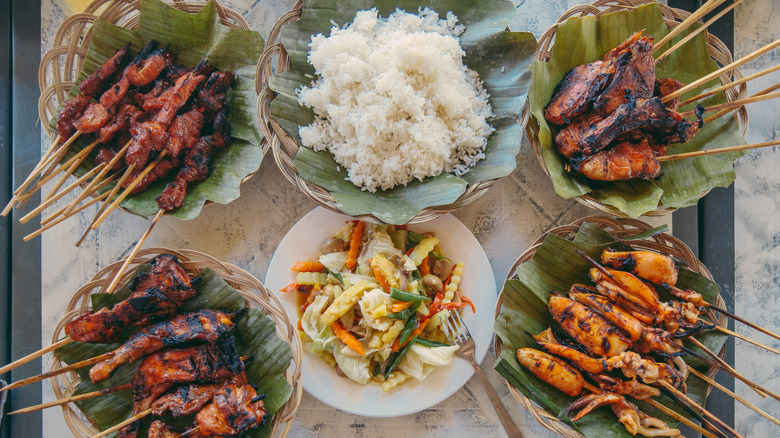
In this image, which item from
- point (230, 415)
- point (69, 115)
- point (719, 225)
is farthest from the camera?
point (719, 225)

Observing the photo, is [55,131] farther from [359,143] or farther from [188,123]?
[359,143]

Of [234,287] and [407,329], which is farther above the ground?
[234,287]

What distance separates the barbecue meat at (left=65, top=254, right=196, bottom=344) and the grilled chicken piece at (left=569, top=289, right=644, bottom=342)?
202 cm

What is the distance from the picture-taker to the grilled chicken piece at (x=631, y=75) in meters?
2.54

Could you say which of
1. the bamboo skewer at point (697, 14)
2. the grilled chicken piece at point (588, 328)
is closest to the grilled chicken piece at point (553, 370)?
the grilled chicken piece at point (588, 328)

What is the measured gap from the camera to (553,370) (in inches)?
100

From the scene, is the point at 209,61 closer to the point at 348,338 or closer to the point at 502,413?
the point at 348,338

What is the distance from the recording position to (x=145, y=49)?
9.23ft

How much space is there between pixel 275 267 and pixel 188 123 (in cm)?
92

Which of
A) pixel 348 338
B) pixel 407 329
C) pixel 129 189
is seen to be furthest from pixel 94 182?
pixel 407 329

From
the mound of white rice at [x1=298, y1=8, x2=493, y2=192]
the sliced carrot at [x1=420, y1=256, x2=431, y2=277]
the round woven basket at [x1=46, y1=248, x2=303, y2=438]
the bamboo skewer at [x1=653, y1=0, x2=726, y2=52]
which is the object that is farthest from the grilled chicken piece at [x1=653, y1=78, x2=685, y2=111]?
the round woven basket at [x1=46, y1=248, x2=303, y2=438]

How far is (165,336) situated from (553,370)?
6.39 ft

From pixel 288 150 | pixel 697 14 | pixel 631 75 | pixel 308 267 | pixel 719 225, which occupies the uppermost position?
pixel 697 14

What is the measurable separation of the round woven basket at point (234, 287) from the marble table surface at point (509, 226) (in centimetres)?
34
